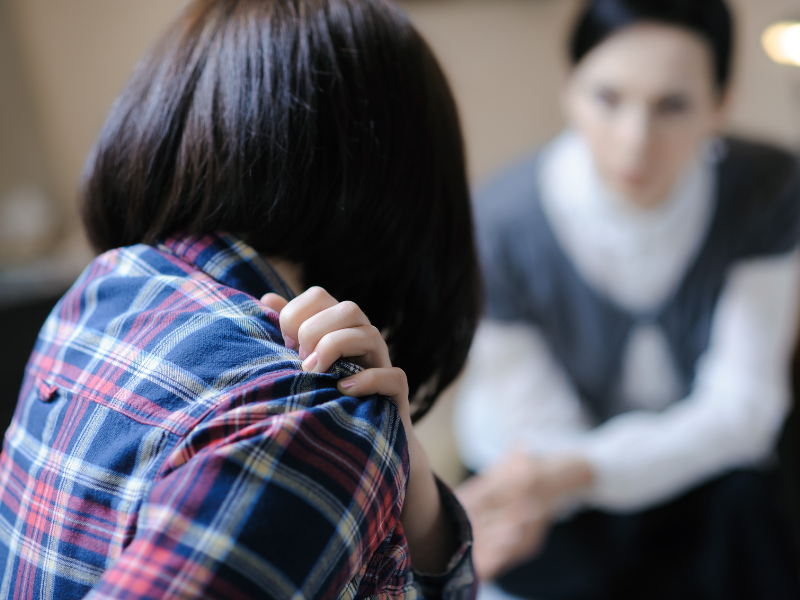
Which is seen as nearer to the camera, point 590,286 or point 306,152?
point 306,152

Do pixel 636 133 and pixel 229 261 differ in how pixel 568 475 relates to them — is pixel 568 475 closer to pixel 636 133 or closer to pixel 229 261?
pixel 636 133

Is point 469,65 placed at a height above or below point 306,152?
below

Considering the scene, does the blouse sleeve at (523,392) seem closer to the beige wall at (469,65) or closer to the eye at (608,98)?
the eye at (608,98)

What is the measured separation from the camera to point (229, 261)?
458 millimetres

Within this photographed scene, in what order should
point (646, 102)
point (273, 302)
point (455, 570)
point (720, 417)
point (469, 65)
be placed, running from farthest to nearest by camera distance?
point (469, 65)
point (720, 417)
point (646, 102)
point (455, 570)
point (273, 302)

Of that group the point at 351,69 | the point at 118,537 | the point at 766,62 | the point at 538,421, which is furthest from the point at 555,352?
the point at 766,62

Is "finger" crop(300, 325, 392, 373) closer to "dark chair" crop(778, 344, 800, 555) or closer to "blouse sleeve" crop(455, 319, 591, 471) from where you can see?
"blouse sleeve" crop(455, 319, 591, 471)

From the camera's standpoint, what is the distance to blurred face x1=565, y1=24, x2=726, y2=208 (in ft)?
3.36

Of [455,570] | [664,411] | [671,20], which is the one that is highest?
[671,20]

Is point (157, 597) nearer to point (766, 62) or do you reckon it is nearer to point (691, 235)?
point (691, 235)

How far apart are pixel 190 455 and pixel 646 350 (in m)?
1.04

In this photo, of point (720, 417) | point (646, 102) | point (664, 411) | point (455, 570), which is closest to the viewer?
point (455, 570)

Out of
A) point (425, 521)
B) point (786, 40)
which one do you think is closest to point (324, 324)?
point (425, 521)

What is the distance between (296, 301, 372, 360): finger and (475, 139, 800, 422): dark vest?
0.81 meters
